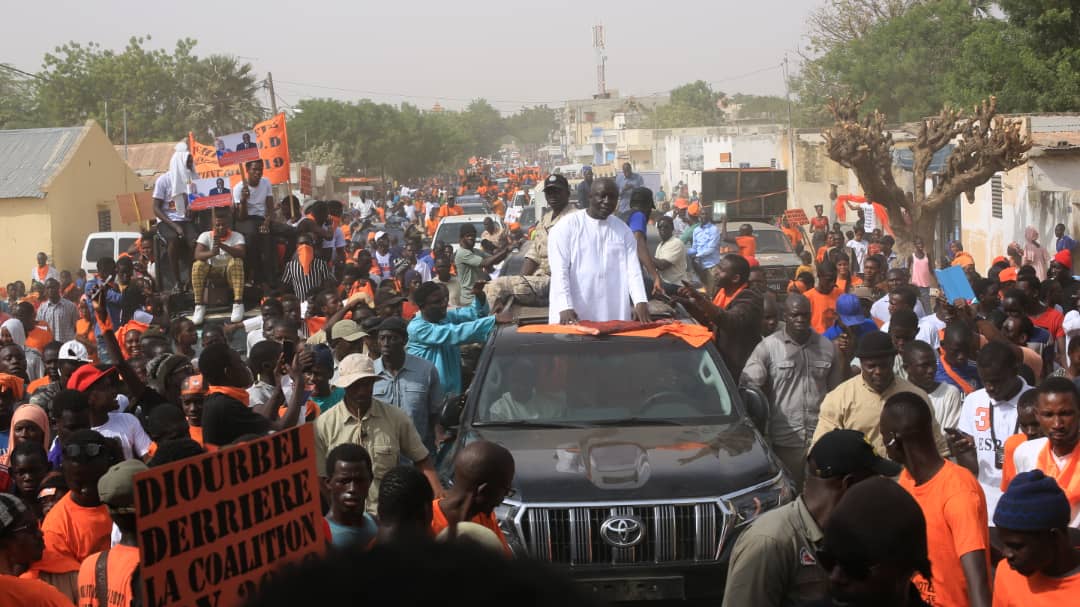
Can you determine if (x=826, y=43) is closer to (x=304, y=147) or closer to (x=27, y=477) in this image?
(x=304, y=147)

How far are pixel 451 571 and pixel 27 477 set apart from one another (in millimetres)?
5327

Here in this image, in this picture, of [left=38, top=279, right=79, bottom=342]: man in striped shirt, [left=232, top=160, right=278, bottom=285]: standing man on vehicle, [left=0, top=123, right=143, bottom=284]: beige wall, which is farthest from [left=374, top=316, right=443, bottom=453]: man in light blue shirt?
[left=0, top=123, right=143, bottom=284]: beige wall

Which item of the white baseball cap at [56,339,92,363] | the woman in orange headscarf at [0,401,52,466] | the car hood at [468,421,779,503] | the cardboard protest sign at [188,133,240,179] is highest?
the cardboard protest sign at [188,133,240,179]

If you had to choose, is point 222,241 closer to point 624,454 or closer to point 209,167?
point 209,167

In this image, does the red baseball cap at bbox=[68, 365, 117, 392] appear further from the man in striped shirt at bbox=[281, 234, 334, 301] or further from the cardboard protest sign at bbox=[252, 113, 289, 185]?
the cardboard protest sign at bbox=[252, 113, 289, 185]

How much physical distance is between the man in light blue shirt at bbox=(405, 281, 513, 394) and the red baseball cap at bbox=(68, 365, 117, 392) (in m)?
2.52

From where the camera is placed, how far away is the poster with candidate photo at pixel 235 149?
1341 cm

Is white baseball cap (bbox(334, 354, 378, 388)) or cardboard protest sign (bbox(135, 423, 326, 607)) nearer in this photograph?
cardboard protest sign (bbox(135, 423, 326, 607))

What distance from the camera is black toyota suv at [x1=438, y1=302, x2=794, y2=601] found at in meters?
6.34

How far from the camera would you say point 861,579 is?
10.6ft

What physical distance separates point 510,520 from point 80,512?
212 cm

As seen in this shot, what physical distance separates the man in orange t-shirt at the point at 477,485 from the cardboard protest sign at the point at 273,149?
9.99m

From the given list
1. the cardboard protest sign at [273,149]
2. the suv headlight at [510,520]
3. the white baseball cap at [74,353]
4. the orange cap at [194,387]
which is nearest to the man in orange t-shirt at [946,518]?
the suv headlight at [510,520]

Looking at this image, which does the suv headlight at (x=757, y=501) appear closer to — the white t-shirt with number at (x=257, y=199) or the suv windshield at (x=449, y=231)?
the white t-shirt with number at (x=257, y=199)
